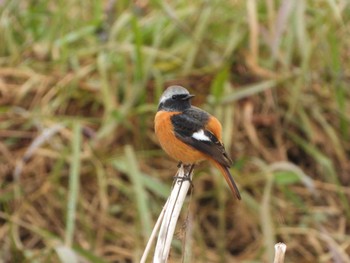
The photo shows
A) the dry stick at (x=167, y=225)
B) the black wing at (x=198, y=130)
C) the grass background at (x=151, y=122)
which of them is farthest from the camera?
the grass background at (x=151, y=122)

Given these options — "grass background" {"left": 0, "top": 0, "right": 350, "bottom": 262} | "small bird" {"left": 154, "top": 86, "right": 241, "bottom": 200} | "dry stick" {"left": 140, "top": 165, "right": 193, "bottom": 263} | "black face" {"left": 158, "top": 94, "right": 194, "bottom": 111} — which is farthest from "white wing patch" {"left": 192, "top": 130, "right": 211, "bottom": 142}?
"grass background" {"left": 0, "top": 0, "right": 350, "bottom": 262}

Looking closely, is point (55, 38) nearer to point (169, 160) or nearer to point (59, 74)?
point (59, 74)

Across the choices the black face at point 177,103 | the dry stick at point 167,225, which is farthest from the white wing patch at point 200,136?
the dry stick at point 167,225

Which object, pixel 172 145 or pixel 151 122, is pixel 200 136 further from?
pixel 151 122

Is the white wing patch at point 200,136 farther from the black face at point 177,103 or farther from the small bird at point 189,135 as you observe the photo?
the black face at point 177,103

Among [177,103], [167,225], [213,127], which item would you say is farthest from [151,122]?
[167,225]

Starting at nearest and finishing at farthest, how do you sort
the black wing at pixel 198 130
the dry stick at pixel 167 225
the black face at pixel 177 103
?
the dry stick at pixel 167 225 → the black wing at pixel 198 130 → the black face at pixel 177 103

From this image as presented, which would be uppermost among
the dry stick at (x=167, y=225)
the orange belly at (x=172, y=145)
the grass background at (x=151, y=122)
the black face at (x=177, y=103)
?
the grass background at (x=151, y=122)

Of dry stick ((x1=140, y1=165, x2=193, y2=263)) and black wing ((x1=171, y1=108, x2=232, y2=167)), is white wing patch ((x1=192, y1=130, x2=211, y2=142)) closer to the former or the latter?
black wing ((x1=171, y1=108, x2=232, y2=167))
